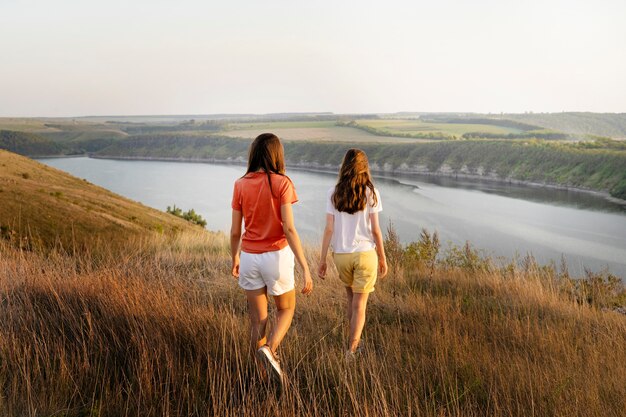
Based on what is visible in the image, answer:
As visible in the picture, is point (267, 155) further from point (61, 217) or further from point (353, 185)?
point (61, 217)

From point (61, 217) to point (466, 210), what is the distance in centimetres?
3696

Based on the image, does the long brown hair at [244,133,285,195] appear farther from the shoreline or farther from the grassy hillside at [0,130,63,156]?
the grassy hillside at [0,130,63,156]

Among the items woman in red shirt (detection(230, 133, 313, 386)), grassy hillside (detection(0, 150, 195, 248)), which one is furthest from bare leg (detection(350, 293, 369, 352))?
grassy hillside (detection(0, 150, 195, 248))

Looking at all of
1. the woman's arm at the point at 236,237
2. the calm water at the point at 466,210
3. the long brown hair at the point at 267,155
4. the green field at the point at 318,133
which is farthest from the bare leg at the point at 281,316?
the green field at the point at 318,133

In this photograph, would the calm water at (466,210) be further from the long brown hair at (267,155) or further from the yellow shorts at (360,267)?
the long brown hair at (267,155)

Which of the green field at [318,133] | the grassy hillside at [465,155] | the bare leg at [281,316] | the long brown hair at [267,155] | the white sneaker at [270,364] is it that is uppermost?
the long brown hair at [267,155]

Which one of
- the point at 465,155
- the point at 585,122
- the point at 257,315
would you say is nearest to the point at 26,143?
the point at 465,155

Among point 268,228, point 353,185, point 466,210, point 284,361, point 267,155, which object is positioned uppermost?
point 267,155

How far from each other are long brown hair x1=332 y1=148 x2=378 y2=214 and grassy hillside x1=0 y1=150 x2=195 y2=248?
6.62 meters

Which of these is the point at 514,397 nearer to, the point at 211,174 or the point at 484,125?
the point at 211,174

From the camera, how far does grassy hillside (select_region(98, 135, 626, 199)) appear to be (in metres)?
58.3

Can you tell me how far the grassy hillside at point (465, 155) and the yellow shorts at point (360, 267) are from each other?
5387 cm

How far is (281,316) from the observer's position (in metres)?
3.41

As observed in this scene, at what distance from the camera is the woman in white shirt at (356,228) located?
390cm
